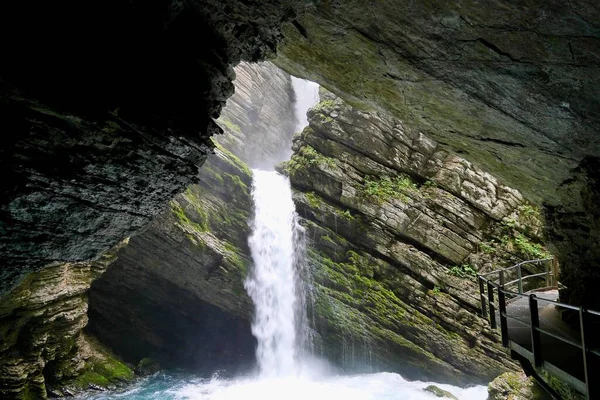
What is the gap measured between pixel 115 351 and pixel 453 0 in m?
18.8

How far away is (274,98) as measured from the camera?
36.4m

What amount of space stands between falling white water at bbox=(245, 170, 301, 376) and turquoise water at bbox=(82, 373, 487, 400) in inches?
46.7

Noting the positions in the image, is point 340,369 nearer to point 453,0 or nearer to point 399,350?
point 399,350

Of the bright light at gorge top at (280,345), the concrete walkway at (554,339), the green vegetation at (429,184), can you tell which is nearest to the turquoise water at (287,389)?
the bright light at gorge top at (280,345)

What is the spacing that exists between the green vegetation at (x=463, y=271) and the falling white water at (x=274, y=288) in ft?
24.2

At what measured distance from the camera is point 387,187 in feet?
52.7

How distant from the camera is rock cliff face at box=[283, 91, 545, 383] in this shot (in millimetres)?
14109

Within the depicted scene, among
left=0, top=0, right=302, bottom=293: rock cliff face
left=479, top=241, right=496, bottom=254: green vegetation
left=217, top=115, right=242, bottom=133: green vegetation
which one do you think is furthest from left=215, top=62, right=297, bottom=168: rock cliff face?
left=0, top=0, right=302, bottom=293: rock cliff face

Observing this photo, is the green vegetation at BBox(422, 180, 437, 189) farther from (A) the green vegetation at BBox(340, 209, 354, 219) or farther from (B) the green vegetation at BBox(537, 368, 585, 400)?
(B) the green vegetation at BBox(537, 368, 585, 400)

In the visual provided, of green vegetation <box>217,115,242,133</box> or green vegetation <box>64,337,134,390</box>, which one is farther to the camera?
green vegetation <box>217,115,242,133</box>

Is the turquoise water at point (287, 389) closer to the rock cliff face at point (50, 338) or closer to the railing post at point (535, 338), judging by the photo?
the rock cliff face at point (50, 338)

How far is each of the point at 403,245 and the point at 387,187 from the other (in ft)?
9.47

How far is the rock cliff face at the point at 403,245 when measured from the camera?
46.3ft

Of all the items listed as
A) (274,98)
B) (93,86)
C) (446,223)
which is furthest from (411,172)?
(274,98)
